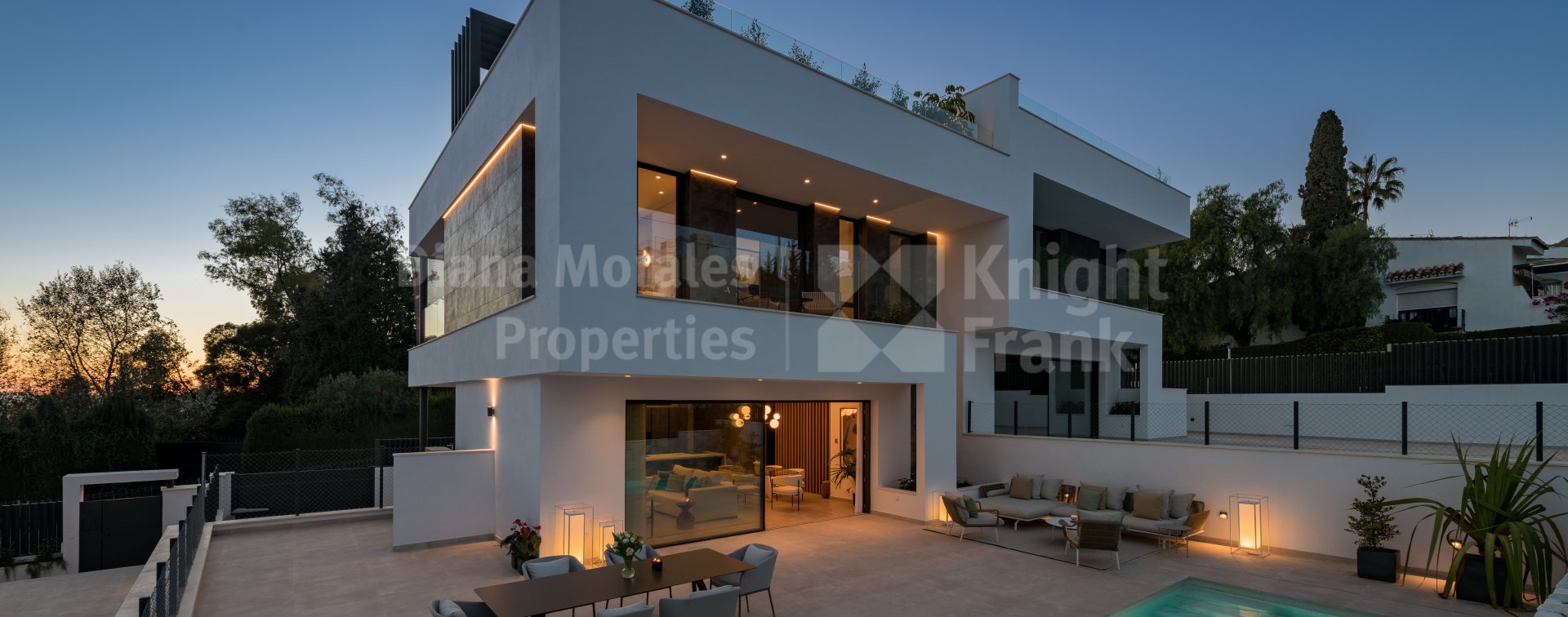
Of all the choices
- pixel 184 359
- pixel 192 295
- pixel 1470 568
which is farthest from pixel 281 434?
pixel 1470 568

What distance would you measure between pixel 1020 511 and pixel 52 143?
95.1 ft

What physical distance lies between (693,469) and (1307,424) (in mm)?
15199

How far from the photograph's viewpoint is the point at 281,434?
25.1 m

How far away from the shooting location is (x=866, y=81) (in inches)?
499

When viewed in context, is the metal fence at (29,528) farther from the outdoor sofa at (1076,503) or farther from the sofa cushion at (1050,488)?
Result: the sofa cushion at (1050,488)

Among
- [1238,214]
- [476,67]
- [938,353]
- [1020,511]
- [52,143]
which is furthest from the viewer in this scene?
[1238,214]

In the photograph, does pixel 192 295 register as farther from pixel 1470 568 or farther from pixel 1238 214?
pixel 1238 214

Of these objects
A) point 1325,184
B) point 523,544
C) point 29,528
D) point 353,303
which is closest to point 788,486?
point 523,544

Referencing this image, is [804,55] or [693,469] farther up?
[804,55]

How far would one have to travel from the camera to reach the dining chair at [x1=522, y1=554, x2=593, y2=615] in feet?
23.7

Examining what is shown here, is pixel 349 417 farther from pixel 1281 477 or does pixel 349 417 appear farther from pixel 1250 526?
pixel 1281 477

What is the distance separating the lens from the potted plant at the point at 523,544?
904 cm

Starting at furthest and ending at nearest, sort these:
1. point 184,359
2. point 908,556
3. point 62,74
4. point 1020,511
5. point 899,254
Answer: point 184,359 < point 62,74 < point 899,254 < point 1020,511 < point 908,556

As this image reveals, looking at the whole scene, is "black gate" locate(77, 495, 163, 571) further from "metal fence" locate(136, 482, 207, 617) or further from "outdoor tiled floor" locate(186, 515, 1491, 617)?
"metal fence" locate(136, 482, 207, 617)
